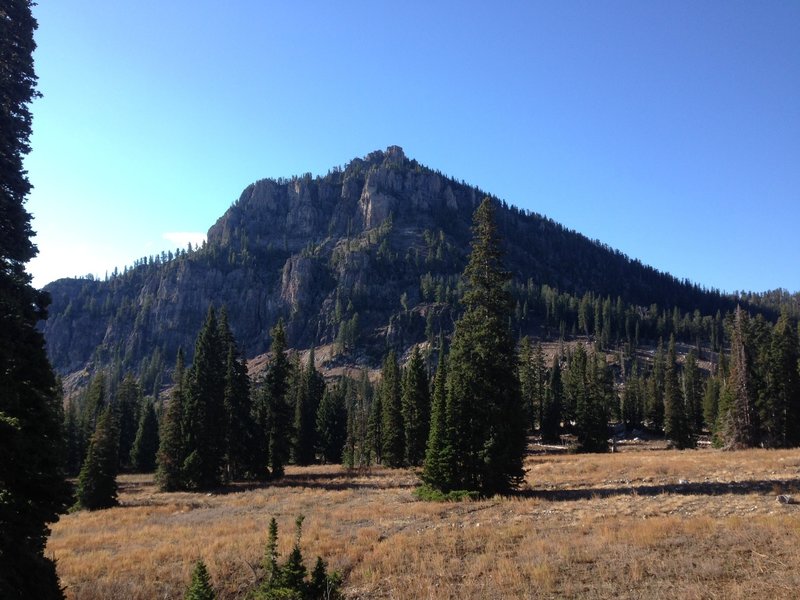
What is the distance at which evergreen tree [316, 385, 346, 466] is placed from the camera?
77062mm

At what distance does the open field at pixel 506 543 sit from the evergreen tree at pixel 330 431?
48.7 metres

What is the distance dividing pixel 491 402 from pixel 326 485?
772 inches

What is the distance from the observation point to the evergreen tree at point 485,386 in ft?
83.5

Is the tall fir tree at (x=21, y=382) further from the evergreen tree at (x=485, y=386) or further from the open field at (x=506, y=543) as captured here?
the evergreen tree at (x=485, y=386)

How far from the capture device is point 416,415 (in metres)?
53.7

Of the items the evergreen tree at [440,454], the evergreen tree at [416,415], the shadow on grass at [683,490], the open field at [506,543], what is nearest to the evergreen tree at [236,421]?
the open field at [506,543]

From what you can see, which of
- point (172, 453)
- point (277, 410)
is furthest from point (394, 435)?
point (172, 453)

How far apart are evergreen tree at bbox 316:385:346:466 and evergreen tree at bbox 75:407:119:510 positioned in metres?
42.4

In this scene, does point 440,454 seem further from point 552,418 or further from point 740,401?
point 552,418

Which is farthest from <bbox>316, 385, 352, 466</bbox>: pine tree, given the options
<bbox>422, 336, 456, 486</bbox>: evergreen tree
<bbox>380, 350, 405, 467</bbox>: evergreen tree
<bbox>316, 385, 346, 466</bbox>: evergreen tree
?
<bbox>422, 336, 456, 486</bbox>: evergreen tree

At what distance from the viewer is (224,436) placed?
44.2 m

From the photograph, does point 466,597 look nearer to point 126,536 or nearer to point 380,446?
point 126,536

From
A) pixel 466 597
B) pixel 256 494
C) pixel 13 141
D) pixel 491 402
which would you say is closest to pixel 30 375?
pixel 13 141

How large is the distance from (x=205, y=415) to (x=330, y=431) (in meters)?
38.1
